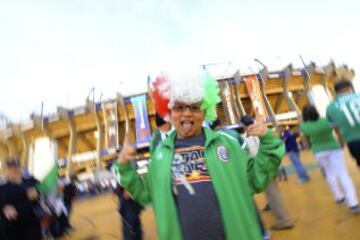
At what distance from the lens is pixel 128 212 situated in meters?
5.44

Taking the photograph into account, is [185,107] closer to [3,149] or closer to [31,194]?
[31,194]

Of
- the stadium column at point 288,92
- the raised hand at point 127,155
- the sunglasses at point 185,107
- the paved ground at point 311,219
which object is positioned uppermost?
the stadium column at point 288,92

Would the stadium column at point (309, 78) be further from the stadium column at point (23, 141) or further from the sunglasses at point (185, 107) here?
the sunglasses at point (185, 107)

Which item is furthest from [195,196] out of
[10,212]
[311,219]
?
[311,219]

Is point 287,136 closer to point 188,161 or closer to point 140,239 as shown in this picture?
point 140,239

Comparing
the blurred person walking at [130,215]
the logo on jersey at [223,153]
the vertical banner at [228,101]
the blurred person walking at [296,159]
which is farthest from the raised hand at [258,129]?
the vertical banner at [228,101]

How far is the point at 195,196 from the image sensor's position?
206cm

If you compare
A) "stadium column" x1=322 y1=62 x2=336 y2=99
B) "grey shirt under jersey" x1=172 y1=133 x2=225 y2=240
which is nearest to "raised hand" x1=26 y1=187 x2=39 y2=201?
"grey shirt under jersey" x1=172 y1=133 x2=225 y2=240

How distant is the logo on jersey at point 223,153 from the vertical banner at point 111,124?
32.1m

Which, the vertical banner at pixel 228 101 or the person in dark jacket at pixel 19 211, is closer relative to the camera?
the person in dark jacket at pixel 19 211

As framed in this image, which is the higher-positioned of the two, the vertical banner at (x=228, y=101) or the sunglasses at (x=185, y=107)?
the vertical banner at (x=228, y=101)

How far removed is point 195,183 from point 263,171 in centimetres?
39

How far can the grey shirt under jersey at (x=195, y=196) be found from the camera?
2.00 meters

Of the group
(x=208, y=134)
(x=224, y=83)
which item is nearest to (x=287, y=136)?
(x=208, y=134)
